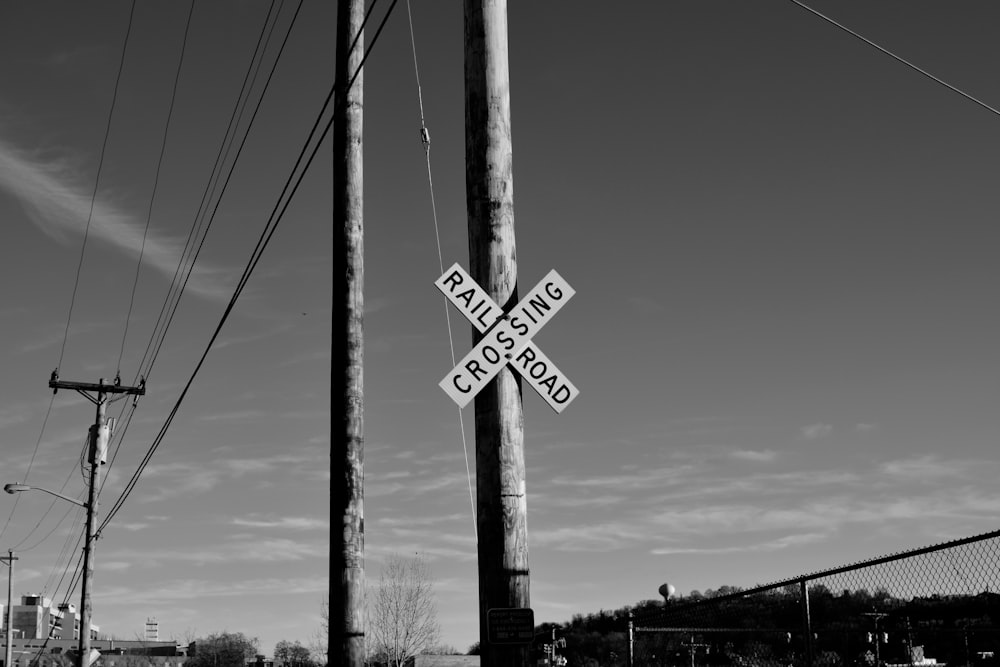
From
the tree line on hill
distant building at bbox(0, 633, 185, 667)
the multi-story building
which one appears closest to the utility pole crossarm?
the tree line on hill

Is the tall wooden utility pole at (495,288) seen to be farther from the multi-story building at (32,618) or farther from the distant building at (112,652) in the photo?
the multi-story building at (32,618)

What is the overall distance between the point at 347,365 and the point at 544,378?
5557mm

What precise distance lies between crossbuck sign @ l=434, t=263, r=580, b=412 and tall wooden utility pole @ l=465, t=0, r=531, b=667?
9 centimetres

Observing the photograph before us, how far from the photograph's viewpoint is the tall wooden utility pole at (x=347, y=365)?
34.9 feet

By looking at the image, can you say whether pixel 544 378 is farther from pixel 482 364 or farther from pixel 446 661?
pixel 446 661

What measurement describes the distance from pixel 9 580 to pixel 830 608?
59.1 meters

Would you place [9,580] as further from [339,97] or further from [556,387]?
[556,387]

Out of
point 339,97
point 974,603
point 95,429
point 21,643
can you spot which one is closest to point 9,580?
point 95,429

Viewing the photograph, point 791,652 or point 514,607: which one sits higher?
point 514,607

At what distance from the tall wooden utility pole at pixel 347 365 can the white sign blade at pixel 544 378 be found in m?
5.25

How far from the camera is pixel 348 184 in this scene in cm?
1222

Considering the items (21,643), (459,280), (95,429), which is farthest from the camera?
(21,643)

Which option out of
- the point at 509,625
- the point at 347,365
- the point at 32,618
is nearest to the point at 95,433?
the point at 347,365

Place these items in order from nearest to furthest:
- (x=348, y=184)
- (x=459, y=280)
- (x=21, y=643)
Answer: (x=459, y=280) < (x=348, y=184) < (x=21, y=643)
